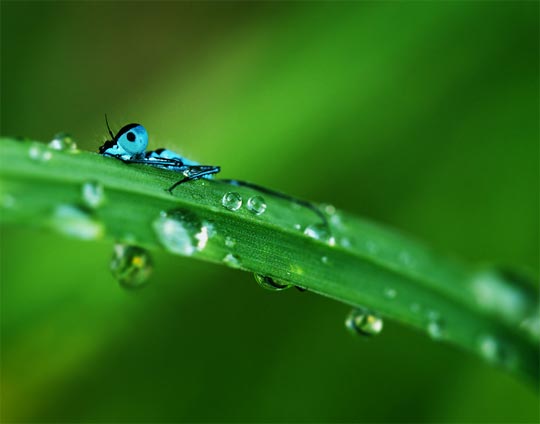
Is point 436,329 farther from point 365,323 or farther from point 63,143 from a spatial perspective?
point 63,143

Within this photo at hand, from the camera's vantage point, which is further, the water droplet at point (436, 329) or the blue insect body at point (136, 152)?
the water droplet at point (436, 329)

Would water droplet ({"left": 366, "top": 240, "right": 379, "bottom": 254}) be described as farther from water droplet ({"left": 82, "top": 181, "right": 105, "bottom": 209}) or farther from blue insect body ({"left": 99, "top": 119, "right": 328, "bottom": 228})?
water droplet ({"left": 82, "top": 181, "right": 105, "bottom": 209})

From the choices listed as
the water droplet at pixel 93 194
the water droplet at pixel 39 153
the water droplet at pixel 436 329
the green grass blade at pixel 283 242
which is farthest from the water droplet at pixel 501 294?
the water droplet at pixel 39 153

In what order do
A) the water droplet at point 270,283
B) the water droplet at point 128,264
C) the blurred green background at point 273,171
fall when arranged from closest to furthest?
the water droplet at point 270,283, the water droplet at point 128,264, the blurred green background at point 273,171

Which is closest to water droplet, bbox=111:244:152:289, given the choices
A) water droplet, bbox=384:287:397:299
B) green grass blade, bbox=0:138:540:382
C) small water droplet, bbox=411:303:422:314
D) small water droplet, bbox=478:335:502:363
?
green grass blade, bbox=0:138:540:382

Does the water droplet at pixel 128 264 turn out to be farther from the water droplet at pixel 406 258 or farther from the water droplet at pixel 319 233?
the water droplet at pixel 406 258

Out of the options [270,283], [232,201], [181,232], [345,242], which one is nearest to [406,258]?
[345,242]
